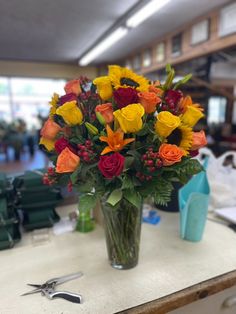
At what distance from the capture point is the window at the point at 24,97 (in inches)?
299

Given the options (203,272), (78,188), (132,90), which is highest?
(132,90)

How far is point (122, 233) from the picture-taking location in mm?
759

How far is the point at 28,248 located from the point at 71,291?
293 millimetres

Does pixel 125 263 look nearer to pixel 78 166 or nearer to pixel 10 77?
pixel 78 166

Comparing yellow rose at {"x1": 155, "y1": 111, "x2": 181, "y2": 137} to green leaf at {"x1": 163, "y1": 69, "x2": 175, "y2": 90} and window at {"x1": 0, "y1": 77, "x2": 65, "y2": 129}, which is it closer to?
green leaf at {"x1": 163, "y1": 69, "x2": 175, "y2": 90}

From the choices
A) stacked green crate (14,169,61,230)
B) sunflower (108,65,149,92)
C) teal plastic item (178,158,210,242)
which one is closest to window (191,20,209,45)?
teal plastic item (178,158,210,242)

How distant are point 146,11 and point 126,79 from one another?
2648 mm

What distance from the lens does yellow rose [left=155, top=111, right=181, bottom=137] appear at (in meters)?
0.61

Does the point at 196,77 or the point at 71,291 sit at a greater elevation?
the point at 196,77

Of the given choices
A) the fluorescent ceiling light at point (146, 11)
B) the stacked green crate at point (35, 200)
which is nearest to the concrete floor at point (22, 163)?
the fluorescent ceiling light at point (146, 11)

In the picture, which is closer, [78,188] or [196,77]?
[78,188]

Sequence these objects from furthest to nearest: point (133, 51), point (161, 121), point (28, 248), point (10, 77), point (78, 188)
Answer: point (10, 77)
point (133, 51)
point (28, 248)
point (78, 188)
point (161, 121)

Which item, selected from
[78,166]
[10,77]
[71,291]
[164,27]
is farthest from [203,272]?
[10,77]

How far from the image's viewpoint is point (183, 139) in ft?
2.21
